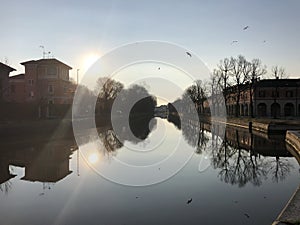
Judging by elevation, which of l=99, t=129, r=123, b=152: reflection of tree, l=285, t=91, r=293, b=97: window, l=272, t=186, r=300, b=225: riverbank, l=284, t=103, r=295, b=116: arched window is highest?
l=285, t=91, r=293, b=97: window

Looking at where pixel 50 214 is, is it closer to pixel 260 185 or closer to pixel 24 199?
pixel 24 199

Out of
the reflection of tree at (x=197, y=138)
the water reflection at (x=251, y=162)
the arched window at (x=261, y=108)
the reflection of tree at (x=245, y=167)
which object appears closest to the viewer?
the reflection of tree at (x=245, y=167)

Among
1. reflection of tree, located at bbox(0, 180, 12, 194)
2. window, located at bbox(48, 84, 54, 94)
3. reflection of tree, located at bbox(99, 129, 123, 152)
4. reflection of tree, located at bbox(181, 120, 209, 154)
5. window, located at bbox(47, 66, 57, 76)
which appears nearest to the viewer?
reflection of tree, located at bbox(0, 180, 12, 194)

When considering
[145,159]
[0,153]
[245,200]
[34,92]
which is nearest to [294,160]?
[145,159]

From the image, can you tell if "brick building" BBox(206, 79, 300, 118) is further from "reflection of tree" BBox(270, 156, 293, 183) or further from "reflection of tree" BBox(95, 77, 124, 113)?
"reflection of tree" BBox(270, 156, 293, 183)

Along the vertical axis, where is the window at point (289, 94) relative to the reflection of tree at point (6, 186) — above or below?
above

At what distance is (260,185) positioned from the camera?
1398cm

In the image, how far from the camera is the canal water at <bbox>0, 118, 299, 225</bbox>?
980cm

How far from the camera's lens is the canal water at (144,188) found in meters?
9.80

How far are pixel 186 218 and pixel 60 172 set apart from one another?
332 inches

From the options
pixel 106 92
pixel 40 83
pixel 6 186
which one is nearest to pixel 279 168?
pixel 6 186

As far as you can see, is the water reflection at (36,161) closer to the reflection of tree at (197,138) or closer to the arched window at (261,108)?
Answer: the reflection of tree at (197,138)

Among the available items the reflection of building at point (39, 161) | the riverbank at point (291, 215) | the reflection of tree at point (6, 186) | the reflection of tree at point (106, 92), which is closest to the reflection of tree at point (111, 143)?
the reflection of building at point (39, 161)

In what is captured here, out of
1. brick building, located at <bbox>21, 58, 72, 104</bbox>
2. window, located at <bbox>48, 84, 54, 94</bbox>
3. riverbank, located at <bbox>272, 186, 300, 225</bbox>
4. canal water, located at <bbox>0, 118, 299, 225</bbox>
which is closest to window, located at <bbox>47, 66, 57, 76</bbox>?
brick building, located at <bbox>21, 58, 72, 104</bbox>
